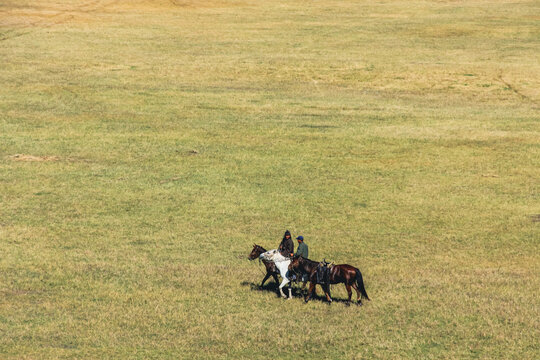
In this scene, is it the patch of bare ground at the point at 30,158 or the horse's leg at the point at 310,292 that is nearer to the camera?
the horse's leg at the point at 310,292

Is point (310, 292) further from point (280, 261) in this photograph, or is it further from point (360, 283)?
point (360, 283)

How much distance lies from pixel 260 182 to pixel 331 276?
1562 cm

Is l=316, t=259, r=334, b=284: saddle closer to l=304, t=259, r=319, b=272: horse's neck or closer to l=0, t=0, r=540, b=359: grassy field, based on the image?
l=304, t=259, r=319, b=272: horse's neck

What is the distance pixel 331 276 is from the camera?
2178cm

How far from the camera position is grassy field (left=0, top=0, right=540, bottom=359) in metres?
21.1

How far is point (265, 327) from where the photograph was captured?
20.9 m

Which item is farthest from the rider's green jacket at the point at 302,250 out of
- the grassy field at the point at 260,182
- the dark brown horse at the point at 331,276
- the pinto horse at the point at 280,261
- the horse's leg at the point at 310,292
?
the grassy field at the point at 260,182

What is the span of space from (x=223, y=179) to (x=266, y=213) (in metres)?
5.73

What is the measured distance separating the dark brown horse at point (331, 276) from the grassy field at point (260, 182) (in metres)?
0.53

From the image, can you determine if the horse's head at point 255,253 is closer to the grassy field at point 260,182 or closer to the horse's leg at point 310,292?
the grassy field at point 260,182

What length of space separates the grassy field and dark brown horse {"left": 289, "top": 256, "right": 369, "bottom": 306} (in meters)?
0.53

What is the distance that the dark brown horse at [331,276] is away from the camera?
21.6 m

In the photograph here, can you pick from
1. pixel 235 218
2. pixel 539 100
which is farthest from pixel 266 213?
pixel 539 100

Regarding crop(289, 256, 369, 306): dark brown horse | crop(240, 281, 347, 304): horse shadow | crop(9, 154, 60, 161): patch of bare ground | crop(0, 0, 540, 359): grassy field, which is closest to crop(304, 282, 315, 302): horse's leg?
Result: crop(289, 256, 369, 306): dark brown horse
